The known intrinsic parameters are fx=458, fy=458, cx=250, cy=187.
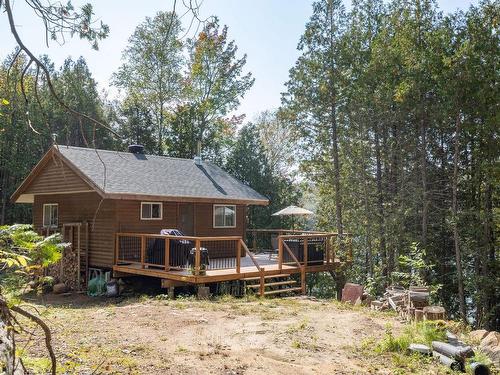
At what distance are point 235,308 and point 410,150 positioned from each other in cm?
1021

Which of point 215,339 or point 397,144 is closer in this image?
point 215,339

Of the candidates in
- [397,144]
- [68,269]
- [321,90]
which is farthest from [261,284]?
[321,90]

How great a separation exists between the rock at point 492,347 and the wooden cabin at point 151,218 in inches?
257

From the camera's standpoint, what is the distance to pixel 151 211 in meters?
15.3

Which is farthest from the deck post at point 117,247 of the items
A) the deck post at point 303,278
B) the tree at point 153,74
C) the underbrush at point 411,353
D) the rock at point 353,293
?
the tree at point 153,74

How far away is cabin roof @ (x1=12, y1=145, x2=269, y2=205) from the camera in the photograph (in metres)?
14.0

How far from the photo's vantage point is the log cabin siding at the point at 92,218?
1452 cm

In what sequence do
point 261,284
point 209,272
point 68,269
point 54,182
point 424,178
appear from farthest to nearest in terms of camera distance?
point 54,182 < point 68,269 < point 424,178 < point 261,284 < point 209,272

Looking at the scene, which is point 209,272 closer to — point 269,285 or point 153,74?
point 269,285

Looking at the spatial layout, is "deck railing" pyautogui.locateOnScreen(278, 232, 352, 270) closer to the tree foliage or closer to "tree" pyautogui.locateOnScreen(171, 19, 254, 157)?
the tree foliage

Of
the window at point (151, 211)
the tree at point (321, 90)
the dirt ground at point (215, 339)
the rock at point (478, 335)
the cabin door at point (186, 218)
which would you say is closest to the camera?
the dirt ground at point (215, 339)

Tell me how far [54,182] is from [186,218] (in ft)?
16.1

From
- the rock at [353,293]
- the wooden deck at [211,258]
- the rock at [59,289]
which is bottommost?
the rock at [59,289]

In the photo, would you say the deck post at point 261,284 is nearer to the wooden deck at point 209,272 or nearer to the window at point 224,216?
the wooden deck at point 209,272
